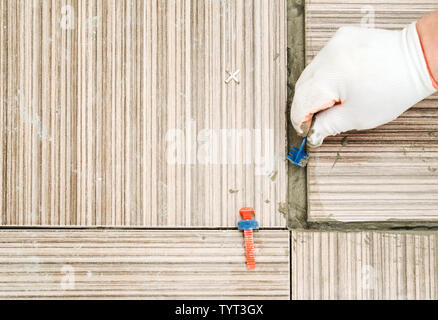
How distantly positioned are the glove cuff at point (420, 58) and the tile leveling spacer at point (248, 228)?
0.28 meters

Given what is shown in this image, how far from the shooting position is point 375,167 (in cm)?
52

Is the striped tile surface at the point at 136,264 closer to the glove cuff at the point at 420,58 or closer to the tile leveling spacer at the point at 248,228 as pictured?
the tile leveling spacer at the point at 248,228

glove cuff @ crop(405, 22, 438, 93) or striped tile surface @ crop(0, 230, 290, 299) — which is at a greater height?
glove cuff @ crop(405, 22, 438, 93)

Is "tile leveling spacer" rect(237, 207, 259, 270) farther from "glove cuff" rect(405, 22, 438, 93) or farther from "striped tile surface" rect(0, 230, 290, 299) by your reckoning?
"glove cuff" rect(405, 22, 438, 93)

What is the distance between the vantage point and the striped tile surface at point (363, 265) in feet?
1.71

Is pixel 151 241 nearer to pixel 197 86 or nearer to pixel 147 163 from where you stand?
pixel 147 163

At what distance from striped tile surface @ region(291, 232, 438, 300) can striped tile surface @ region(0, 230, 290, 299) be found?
3 cm

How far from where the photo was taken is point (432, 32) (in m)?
0.42

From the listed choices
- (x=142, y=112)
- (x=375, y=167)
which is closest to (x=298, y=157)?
(x=375, y=167)

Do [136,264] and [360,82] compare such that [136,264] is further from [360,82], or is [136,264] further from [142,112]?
[360,82]

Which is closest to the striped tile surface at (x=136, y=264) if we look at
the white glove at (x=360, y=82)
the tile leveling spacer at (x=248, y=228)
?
the tile leveling spacer at (x=248, y=228)

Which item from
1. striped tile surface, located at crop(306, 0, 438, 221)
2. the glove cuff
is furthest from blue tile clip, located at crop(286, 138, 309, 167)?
the glove cuff

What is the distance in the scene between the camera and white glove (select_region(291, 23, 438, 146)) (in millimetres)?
441

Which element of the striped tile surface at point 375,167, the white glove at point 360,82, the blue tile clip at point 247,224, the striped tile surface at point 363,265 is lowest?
the striped tile surface at point 363,265
